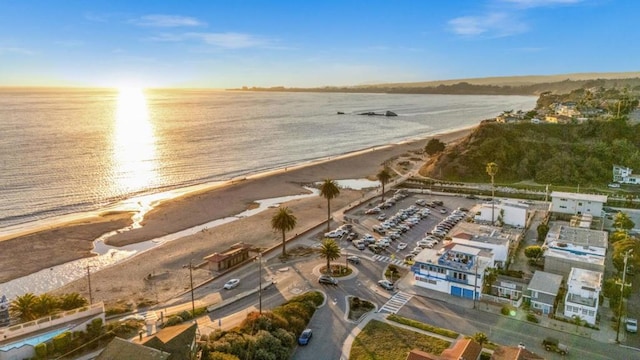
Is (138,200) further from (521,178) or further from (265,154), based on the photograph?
(521,178)

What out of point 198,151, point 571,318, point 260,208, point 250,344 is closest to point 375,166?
point 260,208

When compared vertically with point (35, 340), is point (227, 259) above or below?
below

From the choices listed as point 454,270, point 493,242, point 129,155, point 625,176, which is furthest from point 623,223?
point 129,155

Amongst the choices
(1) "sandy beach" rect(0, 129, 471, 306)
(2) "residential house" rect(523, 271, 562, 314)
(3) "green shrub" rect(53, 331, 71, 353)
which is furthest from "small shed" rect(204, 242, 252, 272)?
(2) "residential house" rect(523, 271, 562, 314)

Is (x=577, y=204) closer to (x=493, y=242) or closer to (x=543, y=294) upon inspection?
(x=493, y=242)

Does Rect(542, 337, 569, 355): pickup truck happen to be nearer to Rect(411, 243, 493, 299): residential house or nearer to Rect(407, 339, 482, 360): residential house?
Rect(407, 339, 482, 360): residential house
